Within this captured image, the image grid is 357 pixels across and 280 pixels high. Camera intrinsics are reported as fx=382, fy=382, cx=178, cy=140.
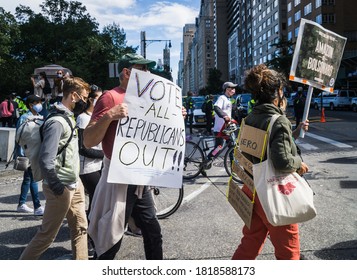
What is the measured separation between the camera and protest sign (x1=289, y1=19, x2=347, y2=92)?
146 inches

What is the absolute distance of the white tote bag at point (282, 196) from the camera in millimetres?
2562

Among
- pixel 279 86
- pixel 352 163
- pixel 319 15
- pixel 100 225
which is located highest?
pixel 319 15

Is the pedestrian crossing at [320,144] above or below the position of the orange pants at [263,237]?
below

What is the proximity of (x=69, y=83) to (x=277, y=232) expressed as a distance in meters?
2.16

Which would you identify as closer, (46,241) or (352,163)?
(46,241)

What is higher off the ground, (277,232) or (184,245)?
(277,232)

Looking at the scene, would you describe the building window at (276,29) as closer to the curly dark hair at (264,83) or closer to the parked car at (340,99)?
the parked car at (340,99)

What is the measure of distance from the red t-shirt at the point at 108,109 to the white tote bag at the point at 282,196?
43.4 inches

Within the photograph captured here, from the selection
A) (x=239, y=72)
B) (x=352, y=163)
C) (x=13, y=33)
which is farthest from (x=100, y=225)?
(x=239, y=72)

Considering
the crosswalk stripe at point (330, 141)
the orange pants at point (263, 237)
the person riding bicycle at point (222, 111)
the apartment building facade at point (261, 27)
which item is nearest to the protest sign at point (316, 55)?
the apartment building facade at point (261, 27)

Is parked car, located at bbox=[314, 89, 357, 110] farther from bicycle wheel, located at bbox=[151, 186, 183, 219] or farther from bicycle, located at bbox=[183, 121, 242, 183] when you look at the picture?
bicycle wheel, located at bbox=[151, 186, 183, 219]

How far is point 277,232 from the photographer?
8.76 feet

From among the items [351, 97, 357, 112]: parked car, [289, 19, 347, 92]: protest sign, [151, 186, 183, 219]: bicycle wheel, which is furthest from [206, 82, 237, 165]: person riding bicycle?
[351, 97, 357, 112]: parked car

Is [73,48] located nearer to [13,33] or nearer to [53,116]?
[13,33]
